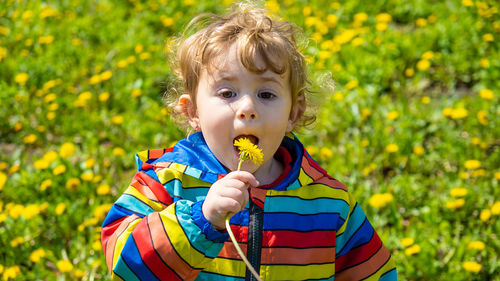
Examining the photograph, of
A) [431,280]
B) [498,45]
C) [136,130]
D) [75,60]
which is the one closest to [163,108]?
[136,130]

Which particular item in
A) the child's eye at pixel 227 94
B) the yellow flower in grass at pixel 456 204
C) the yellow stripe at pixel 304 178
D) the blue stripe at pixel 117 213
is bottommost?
the yellow flower in grass at pixel 456 204

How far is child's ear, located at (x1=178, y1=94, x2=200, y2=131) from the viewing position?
1778 mm

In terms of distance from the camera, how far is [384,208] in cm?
285

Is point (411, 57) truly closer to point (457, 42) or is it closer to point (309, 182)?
point (457, 42)

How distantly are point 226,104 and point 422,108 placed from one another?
225 cm

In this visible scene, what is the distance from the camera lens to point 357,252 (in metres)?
1.72

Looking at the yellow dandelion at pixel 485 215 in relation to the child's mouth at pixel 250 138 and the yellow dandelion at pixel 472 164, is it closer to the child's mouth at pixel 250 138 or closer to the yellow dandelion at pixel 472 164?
the yellow dandelion at pixel 472 164

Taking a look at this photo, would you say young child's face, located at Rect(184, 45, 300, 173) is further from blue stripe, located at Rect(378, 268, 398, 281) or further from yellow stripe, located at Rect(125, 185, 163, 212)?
blue stripe, located at Rect(378, 268, 398, 281)

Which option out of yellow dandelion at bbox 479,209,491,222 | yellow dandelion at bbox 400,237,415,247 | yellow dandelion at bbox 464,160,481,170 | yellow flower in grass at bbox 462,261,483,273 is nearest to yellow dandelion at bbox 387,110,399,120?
yellow dandelion at bbox 464,160,481,170

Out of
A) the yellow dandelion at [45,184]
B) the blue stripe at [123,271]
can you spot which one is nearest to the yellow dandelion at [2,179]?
the yellow dandelion at [45,184]

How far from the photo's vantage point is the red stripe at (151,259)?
1347 mm

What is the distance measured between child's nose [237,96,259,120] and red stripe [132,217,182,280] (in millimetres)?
385

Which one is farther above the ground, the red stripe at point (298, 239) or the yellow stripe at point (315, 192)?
the yellow stripe at point (315, 192)

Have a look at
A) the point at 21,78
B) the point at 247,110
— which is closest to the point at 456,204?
the point at 247,110
